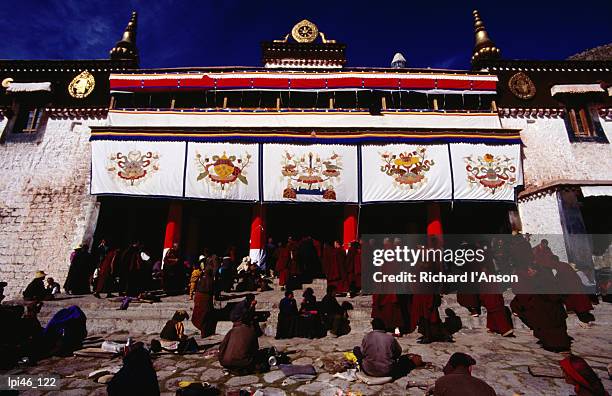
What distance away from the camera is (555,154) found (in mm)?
12156

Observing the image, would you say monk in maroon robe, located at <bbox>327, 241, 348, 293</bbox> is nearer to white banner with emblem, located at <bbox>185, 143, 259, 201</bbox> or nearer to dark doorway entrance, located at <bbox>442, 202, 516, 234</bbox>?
white banner with emblem, located at <bbox>185, 143, 259, 201</bbox>

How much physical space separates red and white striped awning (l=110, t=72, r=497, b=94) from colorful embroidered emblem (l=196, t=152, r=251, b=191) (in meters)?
3.26

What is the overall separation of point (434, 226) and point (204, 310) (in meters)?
7.92

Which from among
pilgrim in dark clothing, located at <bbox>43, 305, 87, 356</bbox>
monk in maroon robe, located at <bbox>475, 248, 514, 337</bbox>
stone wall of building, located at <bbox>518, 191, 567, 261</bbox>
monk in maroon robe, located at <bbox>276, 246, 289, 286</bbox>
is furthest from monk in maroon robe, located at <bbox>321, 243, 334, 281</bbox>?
stone wall of building, located at <bbox>518, 191, 567, 261</bbox>

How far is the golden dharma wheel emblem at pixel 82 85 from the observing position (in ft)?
41.7

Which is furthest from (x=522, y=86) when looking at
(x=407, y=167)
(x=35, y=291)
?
(x=35, y=291)

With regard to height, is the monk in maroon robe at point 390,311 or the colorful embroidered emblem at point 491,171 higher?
the colorful embroidered emblem at point 491,171

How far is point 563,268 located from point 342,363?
Result: 556 cm

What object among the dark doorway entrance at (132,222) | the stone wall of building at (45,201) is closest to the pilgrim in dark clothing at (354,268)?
the dark doorway entrance at (132,222)

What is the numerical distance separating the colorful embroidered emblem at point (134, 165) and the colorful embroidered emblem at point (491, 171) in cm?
1067

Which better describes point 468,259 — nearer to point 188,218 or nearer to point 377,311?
→ point 377,311

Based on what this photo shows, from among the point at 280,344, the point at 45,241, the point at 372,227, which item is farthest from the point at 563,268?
the point at 45,241

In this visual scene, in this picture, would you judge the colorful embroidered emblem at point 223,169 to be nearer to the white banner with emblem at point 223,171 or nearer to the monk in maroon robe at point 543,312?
the white banner with emblem at point 223,171

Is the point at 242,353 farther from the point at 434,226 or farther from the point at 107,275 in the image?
the point at 434,226
